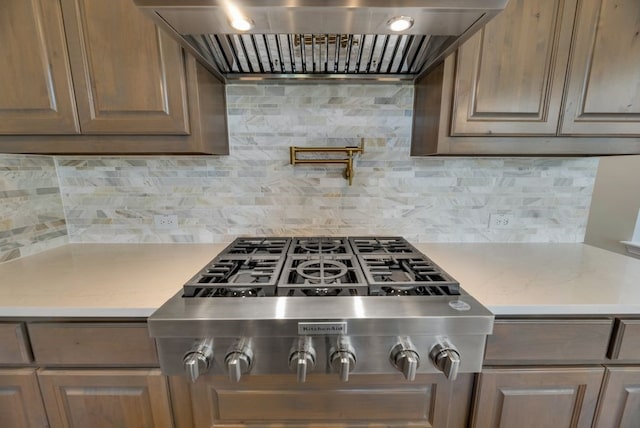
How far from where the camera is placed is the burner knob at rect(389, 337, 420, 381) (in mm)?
690

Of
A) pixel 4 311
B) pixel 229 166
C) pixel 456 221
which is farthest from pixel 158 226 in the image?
pixel 456 221

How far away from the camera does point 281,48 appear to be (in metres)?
1.08

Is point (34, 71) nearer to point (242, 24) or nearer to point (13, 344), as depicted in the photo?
point (242, 24)

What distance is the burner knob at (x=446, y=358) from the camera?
687 mm

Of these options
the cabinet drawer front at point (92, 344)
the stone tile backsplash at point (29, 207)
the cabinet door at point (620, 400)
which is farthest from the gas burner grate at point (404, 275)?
the stone tile backsplash at point (29, 207)

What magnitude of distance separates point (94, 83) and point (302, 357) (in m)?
1.25

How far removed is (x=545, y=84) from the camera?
99 cm

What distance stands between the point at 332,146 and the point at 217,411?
1217 millimetres

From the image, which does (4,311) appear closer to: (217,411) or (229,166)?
(217,411)

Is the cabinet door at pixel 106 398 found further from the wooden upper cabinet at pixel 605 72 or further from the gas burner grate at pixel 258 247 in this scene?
the wooden upper cabinet at pixel 605 72

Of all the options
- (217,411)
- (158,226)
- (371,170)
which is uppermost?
(371,170)

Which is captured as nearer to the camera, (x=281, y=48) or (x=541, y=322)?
(x=541, y=322)

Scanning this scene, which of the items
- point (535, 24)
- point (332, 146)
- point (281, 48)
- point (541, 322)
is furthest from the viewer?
point (332, 146)

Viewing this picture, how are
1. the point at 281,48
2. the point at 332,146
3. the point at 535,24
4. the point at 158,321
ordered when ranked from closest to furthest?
the point at 158,321
the point at 535,24
the point at 281,48
the point at 332,146
